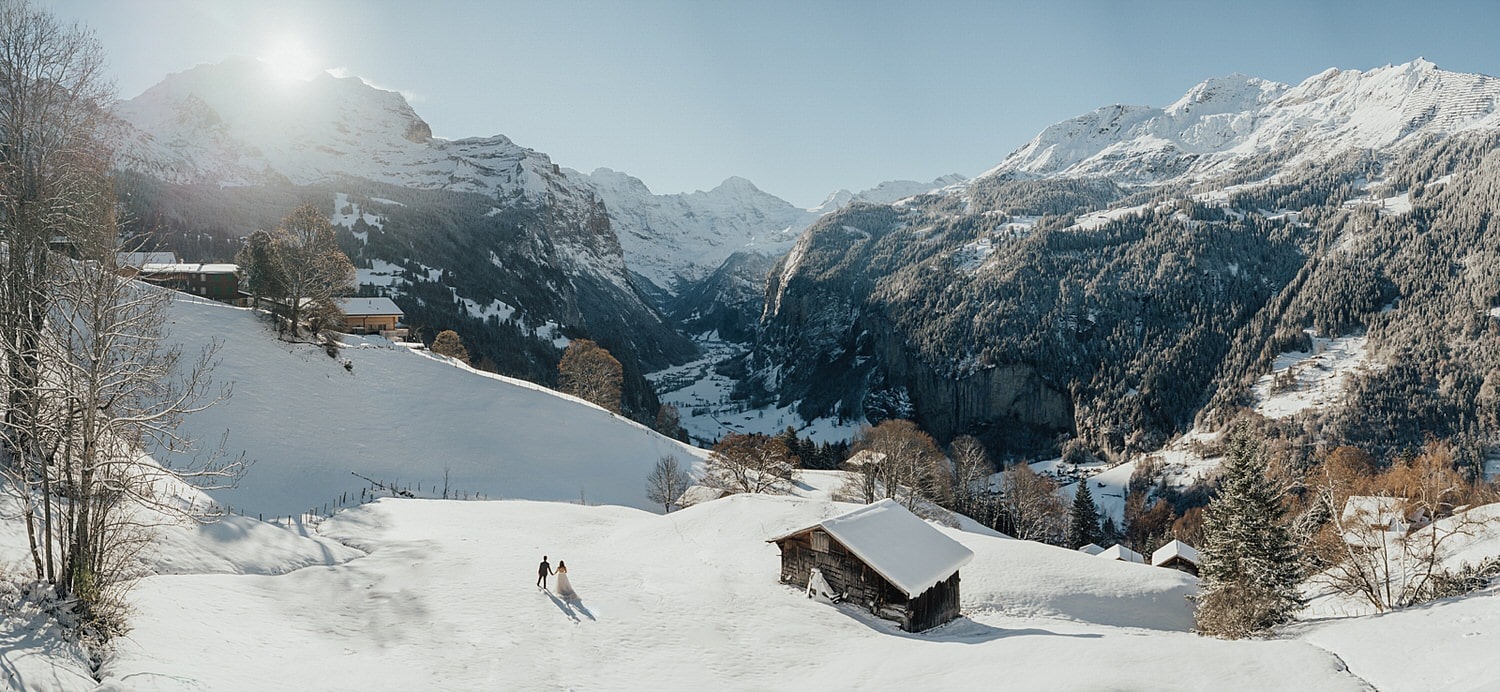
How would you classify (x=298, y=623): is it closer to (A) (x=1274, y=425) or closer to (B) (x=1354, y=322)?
(A) (x=1274, y=425)

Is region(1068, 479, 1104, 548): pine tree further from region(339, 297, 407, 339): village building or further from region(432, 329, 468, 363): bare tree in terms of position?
region(339, 297, 407, 339): village building

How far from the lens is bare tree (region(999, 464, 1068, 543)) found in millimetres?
80044

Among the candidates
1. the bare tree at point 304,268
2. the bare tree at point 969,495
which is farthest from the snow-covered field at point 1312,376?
the bare tree at point 304,268

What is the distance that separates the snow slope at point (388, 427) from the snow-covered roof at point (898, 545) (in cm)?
2604

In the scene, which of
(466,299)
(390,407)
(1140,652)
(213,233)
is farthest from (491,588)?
(213,233)

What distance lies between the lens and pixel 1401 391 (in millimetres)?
141125

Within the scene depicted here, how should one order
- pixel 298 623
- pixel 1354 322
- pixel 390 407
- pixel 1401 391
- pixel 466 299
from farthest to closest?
pixel 1354 322, pixel 466 299, pixel 1401 391, pixel 390 407, pixel 298 623

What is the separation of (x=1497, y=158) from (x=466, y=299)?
10889 inches

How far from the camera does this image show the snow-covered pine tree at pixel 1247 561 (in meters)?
29.0

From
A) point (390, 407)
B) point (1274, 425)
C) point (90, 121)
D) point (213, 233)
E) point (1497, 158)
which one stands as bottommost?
point (1274, 425)

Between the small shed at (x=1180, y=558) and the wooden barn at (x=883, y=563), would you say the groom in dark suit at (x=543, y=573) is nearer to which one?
the wooden barn at (x=883, y=563)

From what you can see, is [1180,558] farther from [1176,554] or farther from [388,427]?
[388,427]

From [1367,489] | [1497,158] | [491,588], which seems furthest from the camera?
[1497,158]

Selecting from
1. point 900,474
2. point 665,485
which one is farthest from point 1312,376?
point 665,485
